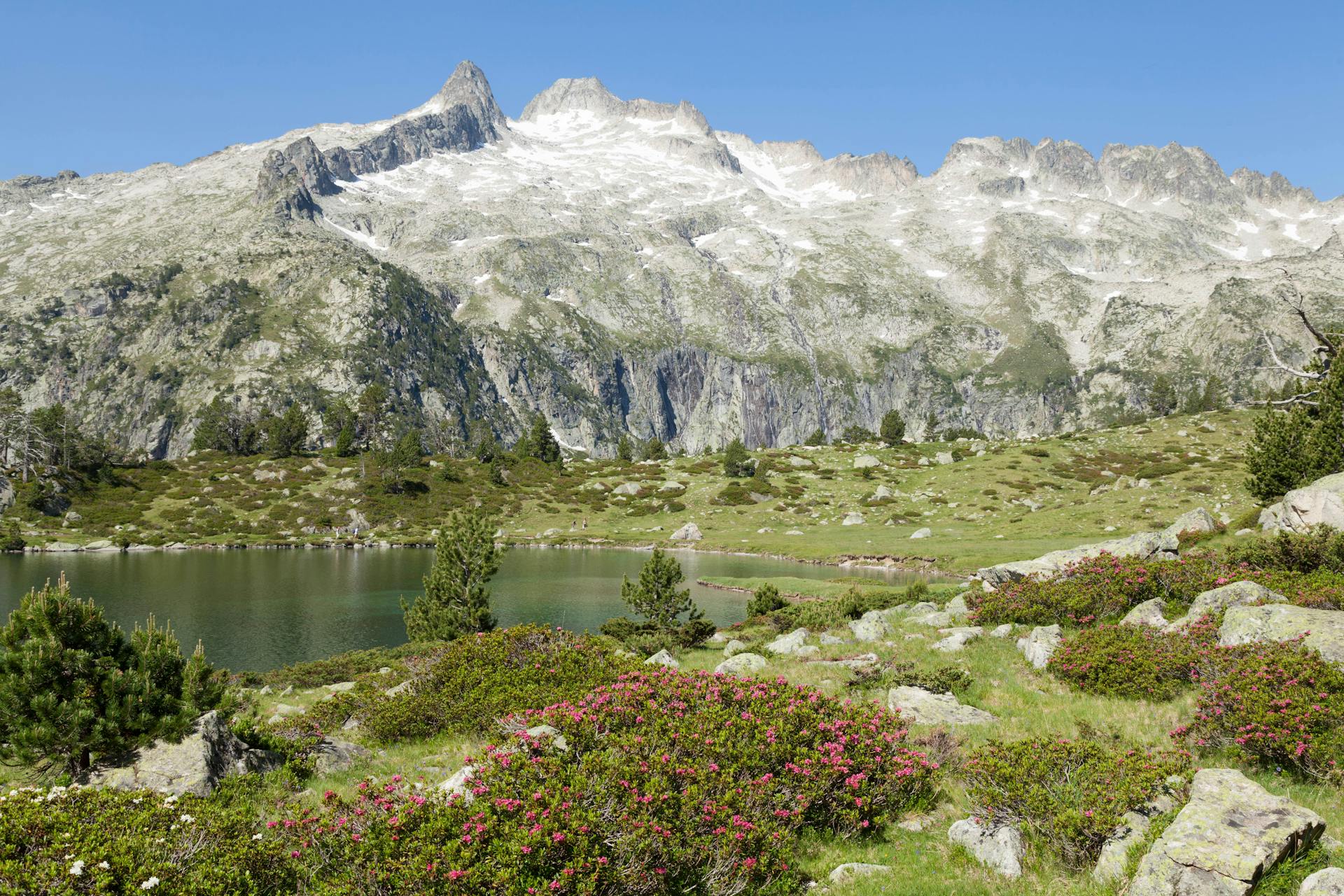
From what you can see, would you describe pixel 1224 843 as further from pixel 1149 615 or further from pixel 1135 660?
pixel 1149 615

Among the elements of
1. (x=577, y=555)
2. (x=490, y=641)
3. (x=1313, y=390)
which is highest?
(x=1313, y=390)

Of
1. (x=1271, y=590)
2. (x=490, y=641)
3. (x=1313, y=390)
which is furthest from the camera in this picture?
(x=1313, y=390)

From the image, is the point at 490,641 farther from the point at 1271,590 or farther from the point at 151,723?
the point at 1271,590

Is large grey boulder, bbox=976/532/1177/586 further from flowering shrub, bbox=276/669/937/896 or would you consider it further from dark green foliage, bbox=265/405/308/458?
dark green foliage, bbox=265/405/308/458

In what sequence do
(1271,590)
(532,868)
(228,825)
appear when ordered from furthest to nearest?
1. (1271,590)
2. (228,825)
3. (532,868)

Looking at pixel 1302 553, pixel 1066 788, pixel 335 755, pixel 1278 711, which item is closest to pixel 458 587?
pixel 335 755

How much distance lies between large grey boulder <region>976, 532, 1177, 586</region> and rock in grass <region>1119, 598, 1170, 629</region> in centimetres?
517

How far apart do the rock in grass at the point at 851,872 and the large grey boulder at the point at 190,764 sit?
31.4 ft

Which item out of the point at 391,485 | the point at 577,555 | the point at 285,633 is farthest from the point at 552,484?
the point at 285,633

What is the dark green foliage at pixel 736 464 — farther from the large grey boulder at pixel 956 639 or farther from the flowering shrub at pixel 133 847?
the flowering shrub at pixel 133 847

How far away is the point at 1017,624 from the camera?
2386 cm

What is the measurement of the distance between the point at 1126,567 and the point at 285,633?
42825 mm

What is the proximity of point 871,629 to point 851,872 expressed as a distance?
1737cm

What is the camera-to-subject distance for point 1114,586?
23.2 metres
